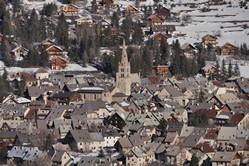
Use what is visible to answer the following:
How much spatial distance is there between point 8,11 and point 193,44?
48.6 ft

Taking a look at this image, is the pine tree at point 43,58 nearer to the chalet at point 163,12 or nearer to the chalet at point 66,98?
the chalet at point 66,98

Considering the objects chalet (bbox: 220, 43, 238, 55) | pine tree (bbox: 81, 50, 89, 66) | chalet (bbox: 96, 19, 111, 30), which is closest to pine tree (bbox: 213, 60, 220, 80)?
chalet (bbox: 220, 43, 238, 55)

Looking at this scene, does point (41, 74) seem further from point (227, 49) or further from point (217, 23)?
point (217, 23)

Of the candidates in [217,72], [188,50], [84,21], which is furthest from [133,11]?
[217,72]

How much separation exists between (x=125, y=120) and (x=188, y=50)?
68.6 ft

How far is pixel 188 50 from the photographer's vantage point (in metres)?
66.1

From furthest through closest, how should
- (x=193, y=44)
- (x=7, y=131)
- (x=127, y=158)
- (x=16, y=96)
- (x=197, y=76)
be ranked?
(x=193, y=44)
(x=197, y=76)
(x=16, y=96)
(x=7, y=131)
(x=127, y=158)

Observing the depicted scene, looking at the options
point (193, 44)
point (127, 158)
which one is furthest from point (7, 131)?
point (193, 44)

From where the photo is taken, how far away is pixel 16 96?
53094 millimetres

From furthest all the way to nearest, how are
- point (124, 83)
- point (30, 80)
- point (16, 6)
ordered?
1. point (16, 6)
2. point (30, 80)
3. point (124, 83)

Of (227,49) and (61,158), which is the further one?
(227,49)

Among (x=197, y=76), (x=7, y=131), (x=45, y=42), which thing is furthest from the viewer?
(x=45, y=42)

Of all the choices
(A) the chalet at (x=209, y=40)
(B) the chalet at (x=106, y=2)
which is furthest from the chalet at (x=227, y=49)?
(B) the chalet at (x=106, y=2)

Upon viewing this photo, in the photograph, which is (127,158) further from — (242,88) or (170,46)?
(170,46)
